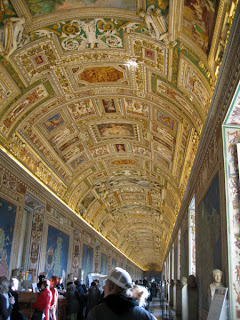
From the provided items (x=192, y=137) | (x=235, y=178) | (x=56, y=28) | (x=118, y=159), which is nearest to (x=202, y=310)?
(x=235, y=178)

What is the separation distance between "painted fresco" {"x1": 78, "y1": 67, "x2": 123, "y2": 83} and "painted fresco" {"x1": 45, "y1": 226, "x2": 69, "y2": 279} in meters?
9.03

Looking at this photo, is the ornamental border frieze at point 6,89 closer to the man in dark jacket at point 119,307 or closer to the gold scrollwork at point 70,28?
the gold scrollwork at point 70,28

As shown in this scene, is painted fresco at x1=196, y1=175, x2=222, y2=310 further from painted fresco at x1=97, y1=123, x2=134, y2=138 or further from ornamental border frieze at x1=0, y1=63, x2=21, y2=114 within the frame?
ornamental border frieze at x1=0, y1=63, x2=21, y2=114

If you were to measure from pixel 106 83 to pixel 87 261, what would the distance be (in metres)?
17.9

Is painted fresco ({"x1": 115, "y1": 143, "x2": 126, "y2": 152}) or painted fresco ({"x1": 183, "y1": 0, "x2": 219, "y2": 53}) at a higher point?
painted fresco ({"x1": 115, "y1": 143, "x2": 126, "y2": 152})

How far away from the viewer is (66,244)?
883 inches

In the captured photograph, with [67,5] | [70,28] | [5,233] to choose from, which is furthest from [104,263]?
[67,5]

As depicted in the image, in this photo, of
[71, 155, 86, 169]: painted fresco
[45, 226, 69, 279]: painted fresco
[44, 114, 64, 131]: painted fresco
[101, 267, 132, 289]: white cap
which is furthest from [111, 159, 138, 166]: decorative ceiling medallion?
[101, 267, 132, 289]: white cap

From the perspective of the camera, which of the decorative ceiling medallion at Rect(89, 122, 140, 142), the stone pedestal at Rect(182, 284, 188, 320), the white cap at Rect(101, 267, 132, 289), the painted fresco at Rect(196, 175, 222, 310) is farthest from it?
the decorative ceiling medallion at Rect(89, 122, 140, 142)

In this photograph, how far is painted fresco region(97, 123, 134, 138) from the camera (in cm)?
1797

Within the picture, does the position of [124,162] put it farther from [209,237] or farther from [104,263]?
[104,263]

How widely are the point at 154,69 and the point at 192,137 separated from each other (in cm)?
357

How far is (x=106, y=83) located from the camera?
47.5 ft

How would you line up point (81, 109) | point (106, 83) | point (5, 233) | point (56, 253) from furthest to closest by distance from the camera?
1. point (56, 253)
2. point (81, 109)
3. point (106, 83)
4. point (5, 233)
